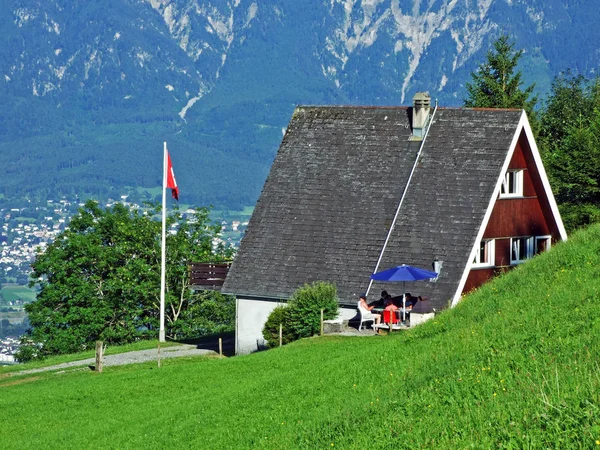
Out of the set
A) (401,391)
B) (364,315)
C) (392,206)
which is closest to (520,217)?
(392,206)

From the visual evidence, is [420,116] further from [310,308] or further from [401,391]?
[401,391]

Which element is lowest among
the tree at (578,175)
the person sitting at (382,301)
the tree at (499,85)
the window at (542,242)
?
the person sitting at (382,301)

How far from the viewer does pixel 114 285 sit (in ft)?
200

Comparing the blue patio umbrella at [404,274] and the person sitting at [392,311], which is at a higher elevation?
the blue patio umbrella at [404,274]

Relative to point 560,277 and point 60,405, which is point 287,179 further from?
point 560,277

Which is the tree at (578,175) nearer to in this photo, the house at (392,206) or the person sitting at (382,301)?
the house at (392,206)

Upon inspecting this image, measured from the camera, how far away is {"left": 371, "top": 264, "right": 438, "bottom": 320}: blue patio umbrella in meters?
35.5

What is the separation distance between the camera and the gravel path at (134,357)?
4034 cm

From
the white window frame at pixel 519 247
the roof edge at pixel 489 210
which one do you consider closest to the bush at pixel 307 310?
the roof edge at pixel 489 210

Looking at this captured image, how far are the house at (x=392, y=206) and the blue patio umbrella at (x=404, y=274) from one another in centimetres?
117

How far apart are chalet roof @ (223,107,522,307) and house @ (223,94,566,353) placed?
0.04m

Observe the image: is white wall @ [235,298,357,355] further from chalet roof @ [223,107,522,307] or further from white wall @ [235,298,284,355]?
chalet roof @ [223,107,522,307]

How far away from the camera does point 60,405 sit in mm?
29859

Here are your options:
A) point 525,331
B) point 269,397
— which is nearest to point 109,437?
point 269,397
